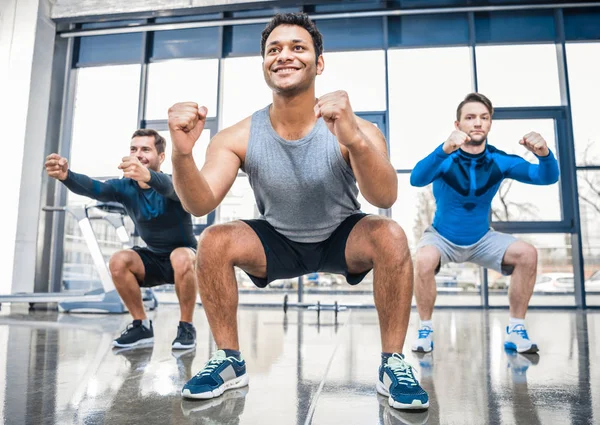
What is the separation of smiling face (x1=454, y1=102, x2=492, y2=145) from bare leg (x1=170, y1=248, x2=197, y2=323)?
4.11ft

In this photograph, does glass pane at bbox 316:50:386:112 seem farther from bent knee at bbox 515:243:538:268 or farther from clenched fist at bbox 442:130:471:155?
clenched fist at bbox 442:130:471:155

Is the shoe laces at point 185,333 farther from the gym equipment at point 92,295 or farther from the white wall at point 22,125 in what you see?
the white wall at point 22,125

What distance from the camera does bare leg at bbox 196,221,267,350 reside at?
3.75 feet

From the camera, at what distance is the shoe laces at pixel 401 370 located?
95 cm

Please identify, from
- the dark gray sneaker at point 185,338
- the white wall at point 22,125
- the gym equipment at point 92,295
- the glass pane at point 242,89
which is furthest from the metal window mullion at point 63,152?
the dark gray sneaker at point 185,338

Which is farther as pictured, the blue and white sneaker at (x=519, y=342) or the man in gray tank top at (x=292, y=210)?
the blue and white sneaker at (x=519, y=342)

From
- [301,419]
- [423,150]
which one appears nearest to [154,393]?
[301,419]

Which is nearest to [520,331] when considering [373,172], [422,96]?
[373,172]

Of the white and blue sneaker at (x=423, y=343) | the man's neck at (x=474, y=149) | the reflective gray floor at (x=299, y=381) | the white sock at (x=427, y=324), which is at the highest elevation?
the man's neck at (x=474, y=149)

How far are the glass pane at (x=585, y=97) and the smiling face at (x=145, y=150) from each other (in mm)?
3655

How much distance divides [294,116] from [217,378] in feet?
2.30

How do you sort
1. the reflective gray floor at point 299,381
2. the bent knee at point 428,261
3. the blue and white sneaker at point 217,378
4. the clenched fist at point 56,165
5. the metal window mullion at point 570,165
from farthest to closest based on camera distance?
the metal window mullion at point 570,165 → the bent knee at point 428,261 → the clenched fist at point 56,165 → the blue and white sneaker at point 217,378 → the reflective gray floor at point 299,381

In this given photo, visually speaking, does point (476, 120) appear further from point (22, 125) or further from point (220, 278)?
point (22, 125)

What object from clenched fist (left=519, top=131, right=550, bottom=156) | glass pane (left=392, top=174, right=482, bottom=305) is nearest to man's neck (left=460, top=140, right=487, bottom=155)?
clenched fist (left=519, top=131, right=550, bottom=156)
